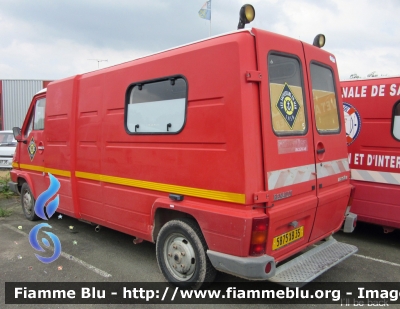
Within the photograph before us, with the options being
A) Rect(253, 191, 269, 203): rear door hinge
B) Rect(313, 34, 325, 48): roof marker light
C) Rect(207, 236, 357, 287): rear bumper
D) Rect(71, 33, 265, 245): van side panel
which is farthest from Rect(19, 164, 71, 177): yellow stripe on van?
Rect(313, 34, 325, 48): roof marker light

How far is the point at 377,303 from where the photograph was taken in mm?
3510

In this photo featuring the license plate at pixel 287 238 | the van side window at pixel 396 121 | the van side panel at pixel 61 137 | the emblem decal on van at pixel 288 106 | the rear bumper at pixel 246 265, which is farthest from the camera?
the van side panel at pixel 61 137

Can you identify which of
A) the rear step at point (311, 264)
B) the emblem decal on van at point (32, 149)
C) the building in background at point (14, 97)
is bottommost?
the rear step at point (311, 264)

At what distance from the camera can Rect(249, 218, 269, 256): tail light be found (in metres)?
2.97

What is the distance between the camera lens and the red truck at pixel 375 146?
4910 mm

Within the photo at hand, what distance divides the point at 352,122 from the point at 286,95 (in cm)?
248

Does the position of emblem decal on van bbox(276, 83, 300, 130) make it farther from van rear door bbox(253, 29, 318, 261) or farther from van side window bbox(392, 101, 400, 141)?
van side window bbox(392, 101, 400, 141)

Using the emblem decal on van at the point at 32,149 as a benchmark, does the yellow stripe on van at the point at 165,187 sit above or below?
below

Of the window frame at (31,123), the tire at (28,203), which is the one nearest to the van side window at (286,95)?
the window frame at (31,123)

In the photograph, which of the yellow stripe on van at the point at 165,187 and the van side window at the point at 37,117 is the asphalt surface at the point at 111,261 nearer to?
the yellow stripe on van at the point at 165,187

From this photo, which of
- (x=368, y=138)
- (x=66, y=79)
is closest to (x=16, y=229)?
(x=66, y=79)

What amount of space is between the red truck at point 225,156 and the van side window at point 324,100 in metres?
0.02

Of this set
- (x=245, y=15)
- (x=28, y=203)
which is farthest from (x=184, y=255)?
(x=28, y=203)

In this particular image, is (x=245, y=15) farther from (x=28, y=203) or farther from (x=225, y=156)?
(x=28, y=203)
